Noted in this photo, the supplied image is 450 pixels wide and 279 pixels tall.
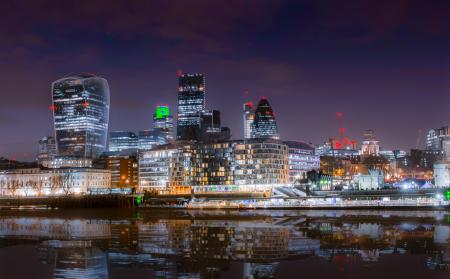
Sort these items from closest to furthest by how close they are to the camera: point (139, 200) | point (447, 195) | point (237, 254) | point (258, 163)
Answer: point (237, 254) < point (447, 195) < point (139, 200) < point (258, 163)

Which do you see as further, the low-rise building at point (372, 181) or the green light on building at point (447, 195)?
the low-rise building at point (372, 181)

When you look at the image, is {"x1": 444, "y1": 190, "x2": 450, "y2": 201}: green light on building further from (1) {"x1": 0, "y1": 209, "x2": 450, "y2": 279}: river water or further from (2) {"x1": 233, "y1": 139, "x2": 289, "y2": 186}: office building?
(2) {"x1": 233, "y1": 139, "x2": 289, "y2": 186}: office building

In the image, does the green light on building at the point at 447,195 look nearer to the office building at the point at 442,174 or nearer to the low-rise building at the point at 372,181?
the office building at the point at 442,174

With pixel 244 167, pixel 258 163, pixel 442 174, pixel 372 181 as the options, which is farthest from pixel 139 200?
pixel 442 174

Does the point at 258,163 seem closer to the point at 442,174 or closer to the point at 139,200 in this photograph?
the point at 139,200

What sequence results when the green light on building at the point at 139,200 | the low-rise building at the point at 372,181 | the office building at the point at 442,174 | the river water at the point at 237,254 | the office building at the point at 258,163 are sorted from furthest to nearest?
1. the office building at the point at 258,163
2. the green light on building at the point at 139,200
3. the low-rise building at the point at 372,181
4. the office building at the point at 442,174
5. the river water at the point at 237,254

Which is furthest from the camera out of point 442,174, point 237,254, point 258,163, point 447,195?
point 258,163

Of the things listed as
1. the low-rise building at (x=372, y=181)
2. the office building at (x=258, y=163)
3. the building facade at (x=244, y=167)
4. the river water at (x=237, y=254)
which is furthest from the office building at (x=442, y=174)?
the river water at (x=237, y=254)

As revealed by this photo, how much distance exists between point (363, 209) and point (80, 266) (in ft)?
255

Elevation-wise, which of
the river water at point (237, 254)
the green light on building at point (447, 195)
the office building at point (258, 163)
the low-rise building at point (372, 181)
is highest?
the office building at point (258, 163)

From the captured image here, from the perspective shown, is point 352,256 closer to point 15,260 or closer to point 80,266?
point 80,266

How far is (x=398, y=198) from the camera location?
11062 cm

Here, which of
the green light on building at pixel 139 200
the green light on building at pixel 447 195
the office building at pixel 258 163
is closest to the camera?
the green light on building at pixel 447 195

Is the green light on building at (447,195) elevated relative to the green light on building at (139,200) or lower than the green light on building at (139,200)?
elevated
